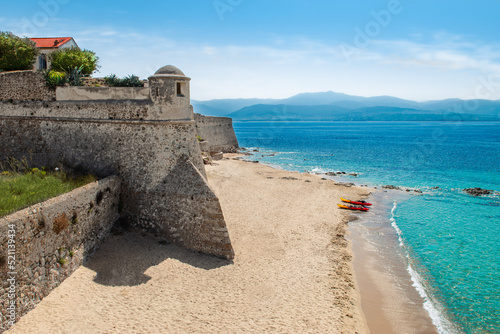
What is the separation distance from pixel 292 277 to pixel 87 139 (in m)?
11.1

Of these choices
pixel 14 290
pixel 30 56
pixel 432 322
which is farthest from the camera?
pixel 30 56

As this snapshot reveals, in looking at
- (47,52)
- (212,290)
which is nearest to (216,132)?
(47,52)

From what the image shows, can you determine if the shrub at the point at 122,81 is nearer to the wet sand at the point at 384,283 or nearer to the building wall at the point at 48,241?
the building wall at the point at 48,241

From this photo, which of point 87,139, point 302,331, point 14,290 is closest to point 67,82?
point 87,139

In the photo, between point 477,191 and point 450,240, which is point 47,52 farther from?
point 477,191

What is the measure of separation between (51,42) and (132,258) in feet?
80.1

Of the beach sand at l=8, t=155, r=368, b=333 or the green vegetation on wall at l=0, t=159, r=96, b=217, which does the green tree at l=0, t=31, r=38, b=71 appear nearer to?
the green vegetation on wall at l=0, t=159, r=96, b=217

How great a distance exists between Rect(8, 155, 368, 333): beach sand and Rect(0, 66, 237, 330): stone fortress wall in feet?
2.92

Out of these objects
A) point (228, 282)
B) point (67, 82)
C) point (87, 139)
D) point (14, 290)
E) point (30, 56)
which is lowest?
point (228, 282)

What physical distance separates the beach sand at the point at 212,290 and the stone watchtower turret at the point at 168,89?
19.0 feet

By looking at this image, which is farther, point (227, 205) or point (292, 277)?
point (227, 205)

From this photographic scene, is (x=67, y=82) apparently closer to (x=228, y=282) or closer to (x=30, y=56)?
(x=30, y=56)

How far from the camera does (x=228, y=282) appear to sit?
12.7 metres

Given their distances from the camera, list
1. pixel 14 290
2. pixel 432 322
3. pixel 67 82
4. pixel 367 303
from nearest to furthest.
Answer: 1. pixel 14 290
2. pixel 432 322
3. pixel 367 303
4. pixel 67 82
